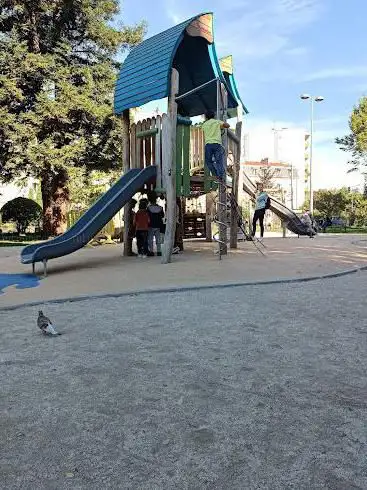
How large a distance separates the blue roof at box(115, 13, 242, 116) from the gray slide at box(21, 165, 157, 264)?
1.87 meters

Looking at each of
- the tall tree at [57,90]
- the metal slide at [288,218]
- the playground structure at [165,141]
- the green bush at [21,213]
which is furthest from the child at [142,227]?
the green bush at [21,213]

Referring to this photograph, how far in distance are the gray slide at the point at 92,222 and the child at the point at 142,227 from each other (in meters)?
0.90

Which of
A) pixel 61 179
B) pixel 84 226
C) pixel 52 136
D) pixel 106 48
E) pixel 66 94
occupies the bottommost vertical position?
pixel 84 226

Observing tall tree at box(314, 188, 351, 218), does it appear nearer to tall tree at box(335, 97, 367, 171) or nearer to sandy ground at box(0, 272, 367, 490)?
tall tree at box(335, 97, 367, 171)

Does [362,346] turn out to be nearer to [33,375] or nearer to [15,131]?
[33,375]

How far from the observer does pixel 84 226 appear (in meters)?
11.1

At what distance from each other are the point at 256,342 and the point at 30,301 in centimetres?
358

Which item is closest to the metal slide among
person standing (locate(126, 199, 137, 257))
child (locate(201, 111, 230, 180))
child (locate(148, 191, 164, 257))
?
child (locate(148, 191, 164, 257))

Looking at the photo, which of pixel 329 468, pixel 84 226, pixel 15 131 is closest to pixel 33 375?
pixel 329 468

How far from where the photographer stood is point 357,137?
33125 mm

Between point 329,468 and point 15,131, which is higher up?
point 15,131

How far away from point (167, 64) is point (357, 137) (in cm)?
2532

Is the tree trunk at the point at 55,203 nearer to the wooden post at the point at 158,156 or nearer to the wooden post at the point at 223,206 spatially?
the wooden post at the point at 158,156

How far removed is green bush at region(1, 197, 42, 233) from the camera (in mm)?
28641
